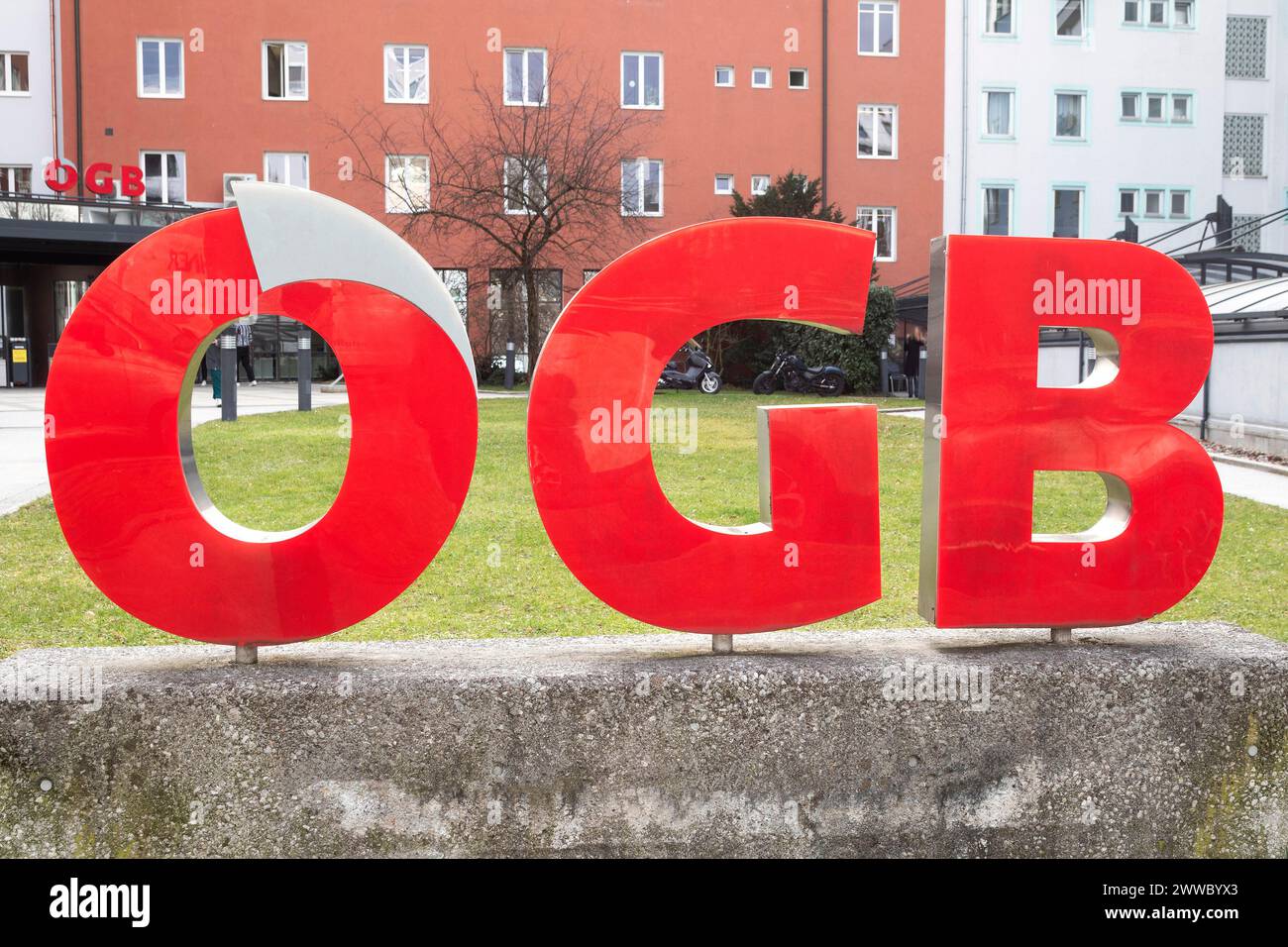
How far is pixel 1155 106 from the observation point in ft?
115

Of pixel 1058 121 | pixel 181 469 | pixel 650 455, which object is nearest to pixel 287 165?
pixel 1058 121

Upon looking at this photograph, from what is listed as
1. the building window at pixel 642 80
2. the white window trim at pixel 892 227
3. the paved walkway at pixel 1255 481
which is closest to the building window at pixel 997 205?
the white window trim at pixel 892 227

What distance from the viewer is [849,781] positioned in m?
3.61

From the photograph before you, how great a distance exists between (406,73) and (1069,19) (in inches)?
687

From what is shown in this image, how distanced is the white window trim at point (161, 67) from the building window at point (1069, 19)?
22323 mm

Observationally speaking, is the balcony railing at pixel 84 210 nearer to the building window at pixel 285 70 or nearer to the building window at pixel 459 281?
the building window at pixel 285 70

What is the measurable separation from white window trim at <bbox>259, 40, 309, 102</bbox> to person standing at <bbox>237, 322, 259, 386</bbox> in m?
5.71

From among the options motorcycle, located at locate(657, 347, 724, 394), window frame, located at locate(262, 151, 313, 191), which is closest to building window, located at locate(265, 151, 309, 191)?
window frame, located at locate(262, 151, 313, 191)

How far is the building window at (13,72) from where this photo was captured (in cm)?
3108

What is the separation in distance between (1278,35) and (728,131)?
15588 millimetres

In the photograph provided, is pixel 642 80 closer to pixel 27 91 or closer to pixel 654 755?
pixel 27 91

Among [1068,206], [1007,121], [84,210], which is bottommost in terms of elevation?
[84,210]

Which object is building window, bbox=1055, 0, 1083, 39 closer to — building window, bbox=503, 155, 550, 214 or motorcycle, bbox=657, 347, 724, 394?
building window, bbox=503, 155, 550, 214

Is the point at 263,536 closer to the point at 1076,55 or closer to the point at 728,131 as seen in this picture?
the point at 728,131
